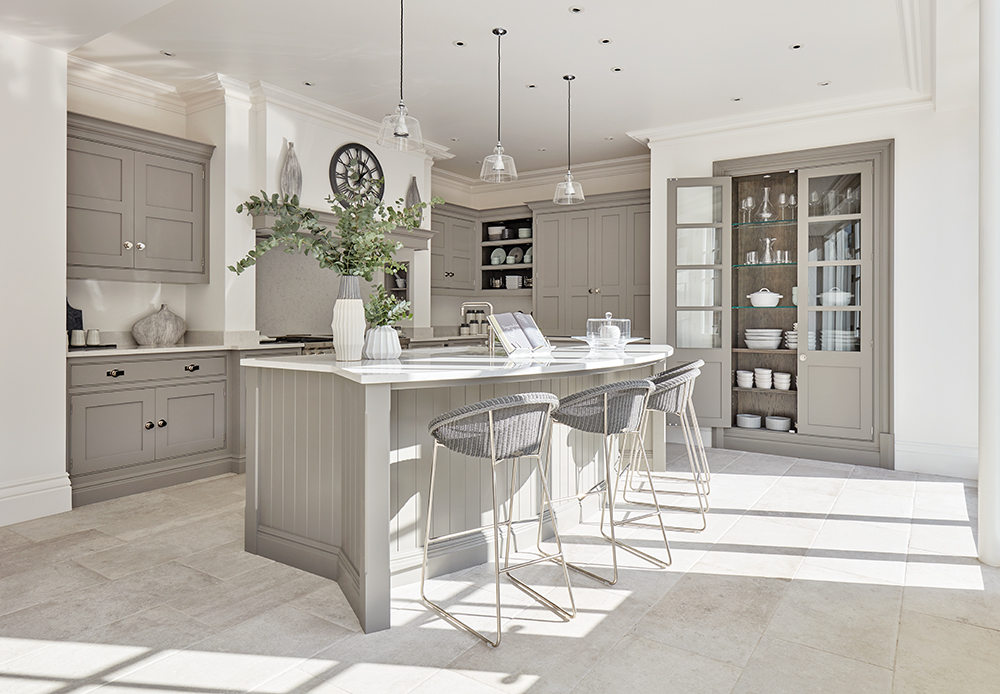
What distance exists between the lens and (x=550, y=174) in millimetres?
7723

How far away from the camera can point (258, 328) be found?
560 centimetres

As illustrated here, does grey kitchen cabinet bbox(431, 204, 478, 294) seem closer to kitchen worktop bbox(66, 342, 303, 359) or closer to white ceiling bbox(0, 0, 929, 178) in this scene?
white ceiling bbox(0, 0, 929, 178)

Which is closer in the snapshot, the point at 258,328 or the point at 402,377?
the point at 402,377

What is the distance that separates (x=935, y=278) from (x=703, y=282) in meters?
1.75

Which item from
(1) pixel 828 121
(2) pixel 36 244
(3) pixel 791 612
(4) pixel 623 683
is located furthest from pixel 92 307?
(1) pixel 828 121

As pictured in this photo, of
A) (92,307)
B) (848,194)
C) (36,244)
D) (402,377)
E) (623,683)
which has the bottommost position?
(623,683)

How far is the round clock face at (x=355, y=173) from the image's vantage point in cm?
568

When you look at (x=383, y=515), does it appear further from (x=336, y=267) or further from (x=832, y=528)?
(x=832, y=528)

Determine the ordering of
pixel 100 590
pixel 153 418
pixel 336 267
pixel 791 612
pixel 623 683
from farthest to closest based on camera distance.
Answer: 1. pixel 153 418
2. pixel 336 267
3. pixel 100 590
4. pixel 791 612
5. pixel 623 683

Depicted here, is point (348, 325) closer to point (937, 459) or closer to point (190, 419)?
point (190, 419)

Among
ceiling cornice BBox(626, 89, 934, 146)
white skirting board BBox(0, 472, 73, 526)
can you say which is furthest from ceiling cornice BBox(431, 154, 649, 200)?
white skirting board BBox(0, 472, 73, 526)

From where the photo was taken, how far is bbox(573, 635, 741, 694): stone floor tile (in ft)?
6.55

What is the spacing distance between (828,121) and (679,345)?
225 centimetres

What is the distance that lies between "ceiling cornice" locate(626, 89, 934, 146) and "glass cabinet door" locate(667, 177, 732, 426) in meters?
0.52
